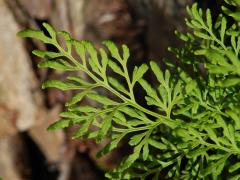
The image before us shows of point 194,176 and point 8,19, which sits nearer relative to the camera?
point 194,176

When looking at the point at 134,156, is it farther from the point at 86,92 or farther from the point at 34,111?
the point at 34,111

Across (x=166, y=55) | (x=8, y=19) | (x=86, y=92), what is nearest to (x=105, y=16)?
(x=8, y=19)

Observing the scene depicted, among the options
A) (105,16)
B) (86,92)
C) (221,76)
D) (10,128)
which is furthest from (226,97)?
(10,128)

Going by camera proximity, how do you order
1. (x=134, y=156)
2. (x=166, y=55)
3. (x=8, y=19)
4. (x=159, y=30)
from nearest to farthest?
(x=134, y=156) → (x=166, y=55) → (x=159, y=30) → (x=8, y=19)

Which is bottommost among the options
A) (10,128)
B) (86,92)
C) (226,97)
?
(10,128)

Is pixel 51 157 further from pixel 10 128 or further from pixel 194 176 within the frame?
pixel 194 176

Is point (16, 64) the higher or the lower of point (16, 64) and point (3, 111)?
the higher

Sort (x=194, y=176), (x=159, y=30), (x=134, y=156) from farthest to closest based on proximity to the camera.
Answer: (x=159, y=30)
(x=194, y=176)
(x=134, y=156)

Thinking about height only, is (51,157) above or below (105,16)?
below

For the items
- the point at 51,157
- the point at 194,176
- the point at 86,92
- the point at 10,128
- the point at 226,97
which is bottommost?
the point at 51,157

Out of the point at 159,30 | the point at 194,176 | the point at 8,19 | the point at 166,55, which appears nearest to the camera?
the point at 194,176
